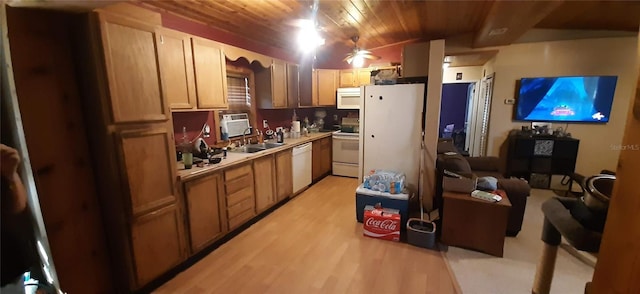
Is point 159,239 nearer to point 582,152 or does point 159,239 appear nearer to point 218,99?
point 218,99

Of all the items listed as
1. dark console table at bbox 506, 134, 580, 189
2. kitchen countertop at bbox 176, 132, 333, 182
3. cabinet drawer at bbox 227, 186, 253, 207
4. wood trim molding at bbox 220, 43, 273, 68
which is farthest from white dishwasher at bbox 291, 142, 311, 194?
dark console table at bbox 506, 134, 580, 189

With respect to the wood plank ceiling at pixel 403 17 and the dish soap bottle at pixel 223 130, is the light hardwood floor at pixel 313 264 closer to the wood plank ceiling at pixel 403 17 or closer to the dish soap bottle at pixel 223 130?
the dish soap bottle at pixel 223 130

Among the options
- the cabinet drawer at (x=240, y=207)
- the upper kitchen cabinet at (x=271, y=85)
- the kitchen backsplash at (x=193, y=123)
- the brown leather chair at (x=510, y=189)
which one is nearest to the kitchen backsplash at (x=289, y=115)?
the upper kitchen cabinet at (x=271, y=85)

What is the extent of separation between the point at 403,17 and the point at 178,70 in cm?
259

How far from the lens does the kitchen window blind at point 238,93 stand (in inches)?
139

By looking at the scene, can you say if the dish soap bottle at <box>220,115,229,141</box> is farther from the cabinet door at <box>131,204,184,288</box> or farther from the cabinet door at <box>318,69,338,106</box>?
the cabinet door at <box>318,69,338,106</box>

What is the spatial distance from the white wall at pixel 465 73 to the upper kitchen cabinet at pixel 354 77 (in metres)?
1.78

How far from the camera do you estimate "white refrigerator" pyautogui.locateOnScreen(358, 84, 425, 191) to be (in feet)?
10.1

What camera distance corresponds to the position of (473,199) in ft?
8.18

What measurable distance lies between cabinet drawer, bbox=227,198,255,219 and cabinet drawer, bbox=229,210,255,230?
0.03 meters

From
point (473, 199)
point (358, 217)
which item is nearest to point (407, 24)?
point (473, 199)

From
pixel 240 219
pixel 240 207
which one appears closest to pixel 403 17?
pixel 240 207

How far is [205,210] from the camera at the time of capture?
2445mm

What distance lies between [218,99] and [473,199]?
111 inches
